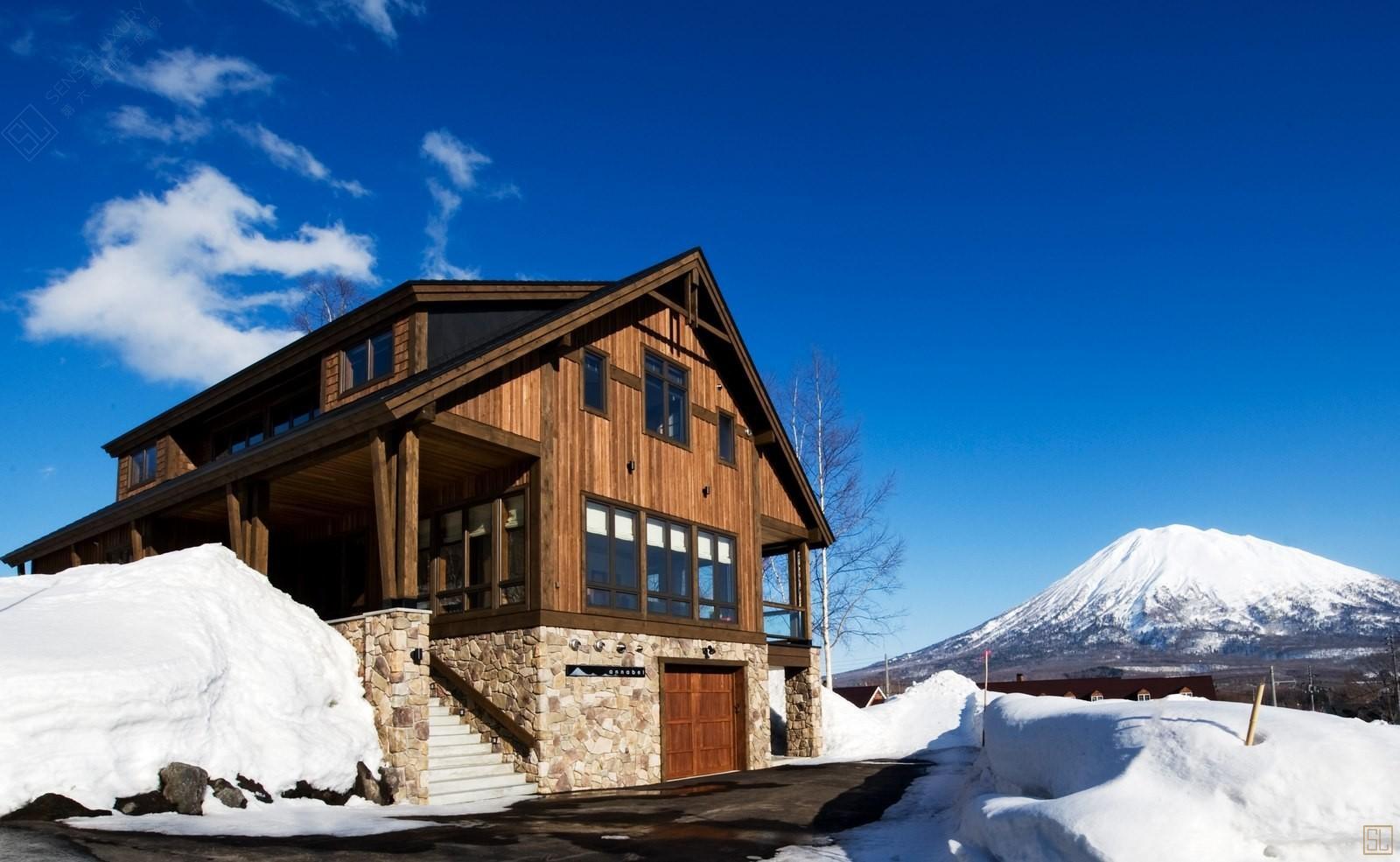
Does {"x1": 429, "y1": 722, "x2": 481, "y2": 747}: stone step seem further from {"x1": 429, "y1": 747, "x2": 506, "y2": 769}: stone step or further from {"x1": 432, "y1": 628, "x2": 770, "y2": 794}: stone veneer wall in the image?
{"x1": 432, "y1": 628, "x2": 770, "y2": 794}: stone veneer wall

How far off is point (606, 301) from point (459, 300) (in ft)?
8.22

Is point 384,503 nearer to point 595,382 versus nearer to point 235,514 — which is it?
point 235,514

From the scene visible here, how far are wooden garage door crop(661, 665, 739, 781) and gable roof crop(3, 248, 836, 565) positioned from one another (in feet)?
18.6

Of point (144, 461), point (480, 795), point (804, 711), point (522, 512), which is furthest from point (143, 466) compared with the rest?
point (804, 711)

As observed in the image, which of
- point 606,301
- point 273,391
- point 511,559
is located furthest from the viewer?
point 273,391

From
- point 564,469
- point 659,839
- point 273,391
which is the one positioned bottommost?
point 659,839

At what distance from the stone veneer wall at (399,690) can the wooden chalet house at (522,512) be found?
0.03m

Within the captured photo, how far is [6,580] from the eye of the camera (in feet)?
47.2

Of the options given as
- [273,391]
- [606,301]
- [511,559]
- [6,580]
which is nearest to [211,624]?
[6,580]

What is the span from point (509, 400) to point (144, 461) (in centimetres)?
1345

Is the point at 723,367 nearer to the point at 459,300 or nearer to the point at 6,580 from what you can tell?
the point at 459,300

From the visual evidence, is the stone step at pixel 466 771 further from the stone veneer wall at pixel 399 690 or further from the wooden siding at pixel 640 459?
the wooden siding at pixel 640 459

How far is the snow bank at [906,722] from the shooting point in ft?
92.2

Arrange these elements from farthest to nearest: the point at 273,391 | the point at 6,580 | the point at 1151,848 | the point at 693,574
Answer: the point at 273,391
the point at 693,574
the point at 6,580
the point at 1151,848
